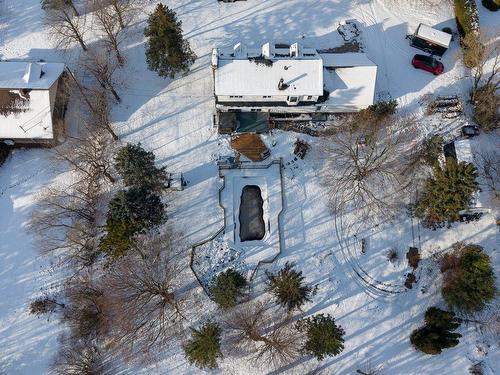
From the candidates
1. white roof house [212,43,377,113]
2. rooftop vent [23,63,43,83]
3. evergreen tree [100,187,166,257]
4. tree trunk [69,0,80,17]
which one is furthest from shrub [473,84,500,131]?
rooftop vent [23,63,43,83]

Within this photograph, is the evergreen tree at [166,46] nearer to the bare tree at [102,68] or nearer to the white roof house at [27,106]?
the bare tree at [102,68]

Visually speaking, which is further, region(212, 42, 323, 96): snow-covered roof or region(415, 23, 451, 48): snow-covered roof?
region(415, 23, 451, 48): snow-covered roof

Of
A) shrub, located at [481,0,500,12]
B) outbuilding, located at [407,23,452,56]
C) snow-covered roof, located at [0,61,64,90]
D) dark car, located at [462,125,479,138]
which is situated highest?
snow-covered roof, located at [0,61,64,90]

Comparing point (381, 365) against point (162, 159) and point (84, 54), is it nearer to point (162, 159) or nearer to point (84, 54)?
point (162, 159)

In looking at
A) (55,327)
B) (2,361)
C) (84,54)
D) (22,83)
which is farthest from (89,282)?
(84,54)

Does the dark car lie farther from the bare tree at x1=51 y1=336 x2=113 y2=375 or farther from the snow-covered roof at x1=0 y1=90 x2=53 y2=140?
the snow-covered roof at x1=0 y1=90 x2=53 y2=140

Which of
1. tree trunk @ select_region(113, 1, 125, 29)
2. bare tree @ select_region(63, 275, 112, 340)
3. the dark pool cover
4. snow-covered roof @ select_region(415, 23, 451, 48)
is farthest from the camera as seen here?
snow-covered roof @ select_region(415, 23, 451, 48)

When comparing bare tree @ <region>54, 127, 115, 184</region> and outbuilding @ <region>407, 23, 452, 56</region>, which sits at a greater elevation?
outbuilding @ <region>407, 23, 452, 56</region>
